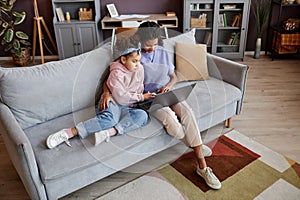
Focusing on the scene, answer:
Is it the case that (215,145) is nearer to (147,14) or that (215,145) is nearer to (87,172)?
(87,172)

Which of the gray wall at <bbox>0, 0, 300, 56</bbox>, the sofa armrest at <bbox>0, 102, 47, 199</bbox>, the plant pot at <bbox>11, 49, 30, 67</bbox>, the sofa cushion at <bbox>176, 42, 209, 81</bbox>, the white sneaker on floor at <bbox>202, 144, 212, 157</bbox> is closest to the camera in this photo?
the sofa armrest at <bbox>0, 102, 47, 199</bbox>

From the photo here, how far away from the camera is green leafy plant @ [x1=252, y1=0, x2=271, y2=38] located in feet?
13.0

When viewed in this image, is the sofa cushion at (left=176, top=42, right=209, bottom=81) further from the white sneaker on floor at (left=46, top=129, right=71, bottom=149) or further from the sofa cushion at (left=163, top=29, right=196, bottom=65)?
the white sneaker on floor at (left=46, top=129, right=71, bottom=149)

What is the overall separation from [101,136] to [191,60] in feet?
3.67

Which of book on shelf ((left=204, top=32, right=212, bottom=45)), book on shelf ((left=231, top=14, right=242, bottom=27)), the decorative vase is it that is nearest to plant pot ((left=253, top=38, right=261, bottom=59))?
the decorative vase

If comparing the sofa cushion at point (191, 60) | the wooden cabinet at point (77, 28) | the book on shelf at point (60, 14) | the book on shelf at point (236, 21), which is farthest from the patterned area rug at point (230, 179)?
the book on shelf at point (60, 14)

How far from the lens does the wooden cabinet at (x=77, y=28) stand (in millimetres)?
3891

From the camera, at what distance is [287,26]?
395 cm

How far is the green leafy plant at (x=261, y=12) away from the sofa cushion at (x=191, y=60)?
1.96m

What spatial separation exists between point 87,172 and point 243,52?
3101 millimetres

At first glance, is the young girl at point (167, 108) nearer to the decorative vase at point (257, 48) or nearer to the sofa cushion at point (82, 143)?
the sofa cushion at point (82, 143)

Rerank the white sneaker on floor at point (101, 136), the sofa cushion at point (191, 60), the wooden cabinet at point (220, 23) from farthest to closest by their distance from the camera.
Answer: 1. the wooden cabinet at point (220, 23)
2. the sofa cushion at point (191, 60)
3. the white sneaker on floor at point (101, 136)

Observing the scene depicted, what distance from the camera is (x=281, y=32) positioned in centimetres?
391

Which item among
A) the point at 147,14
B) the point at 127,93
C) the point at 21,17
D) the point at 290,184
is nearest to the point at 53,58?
the point at 21,17
